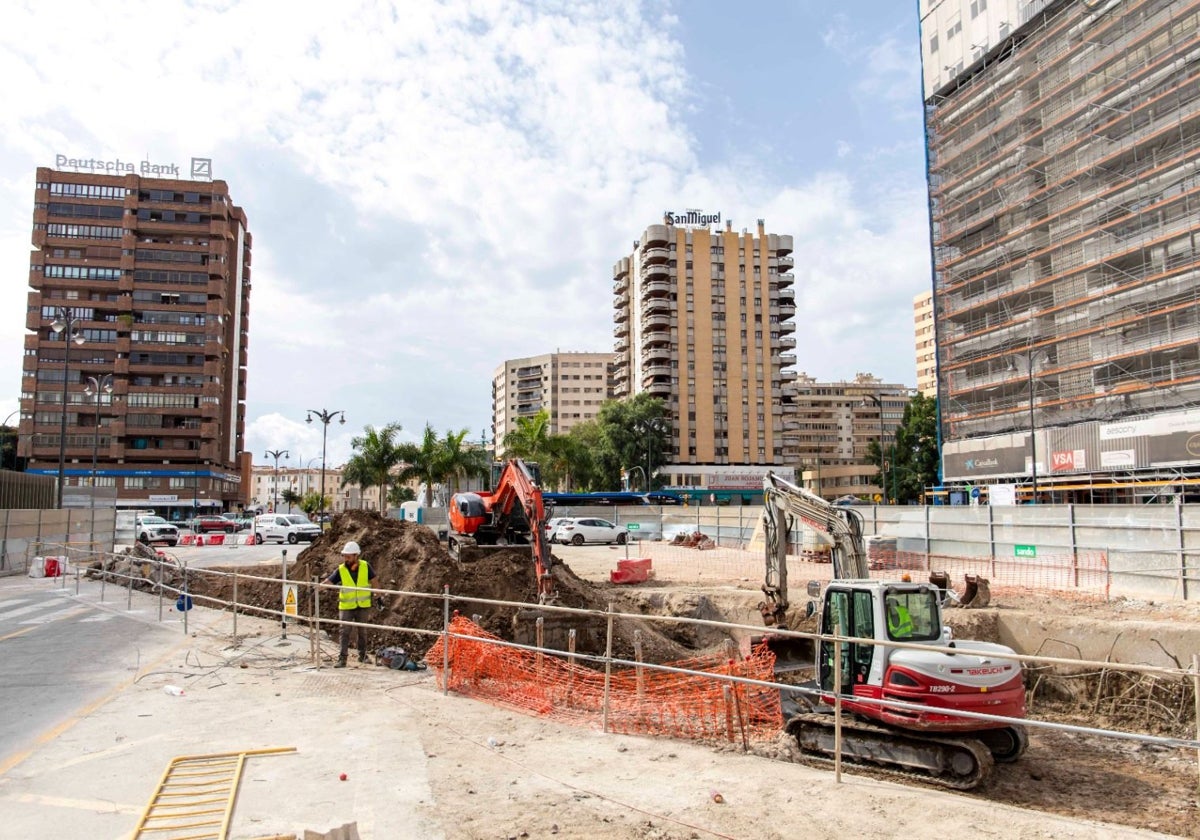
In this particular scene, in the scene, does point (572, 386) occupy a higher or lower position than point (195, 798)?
higher

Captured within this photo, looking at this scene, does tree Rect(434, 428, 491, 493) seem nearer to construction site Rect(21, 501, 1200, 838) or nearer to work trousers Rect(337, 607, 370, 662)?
construction site Rect(21, 501, 1200, 838)

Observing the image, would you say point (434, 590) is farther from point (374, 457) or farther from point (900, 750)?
point (374, 457)

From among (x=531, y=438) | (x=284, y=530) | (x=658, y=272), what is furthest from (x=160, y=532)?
(x=658, y=272)

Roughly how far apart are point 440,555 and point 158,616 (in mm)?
6068

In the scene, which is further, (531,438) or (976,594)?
(531,438)

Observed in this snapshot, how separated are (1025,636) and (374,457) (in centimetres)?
5621

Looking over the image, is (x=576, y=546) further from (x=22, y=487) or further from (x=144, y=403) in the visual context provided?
(x=144, y=403)

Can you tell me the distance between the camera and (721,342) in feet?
313

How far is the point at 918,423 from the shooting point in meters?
75.2

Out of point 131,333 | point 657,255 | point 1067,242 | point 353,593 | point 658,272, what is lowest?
point 353,593

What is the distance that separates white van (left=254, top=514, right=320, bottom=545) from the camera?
46.5 m

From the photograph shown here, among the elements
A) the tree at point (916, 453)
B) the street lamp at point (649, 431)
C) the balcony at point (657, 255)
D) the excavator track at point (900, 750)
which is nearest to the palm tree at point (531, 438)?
the street lamp at point (649, 431)

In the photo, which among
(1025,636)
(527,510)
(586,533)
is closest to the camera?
(1025,636)

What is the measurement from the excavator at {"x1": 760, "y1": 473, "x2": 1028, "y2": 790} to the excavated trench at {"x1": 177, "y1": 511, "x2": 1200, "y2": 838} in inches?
17.3
